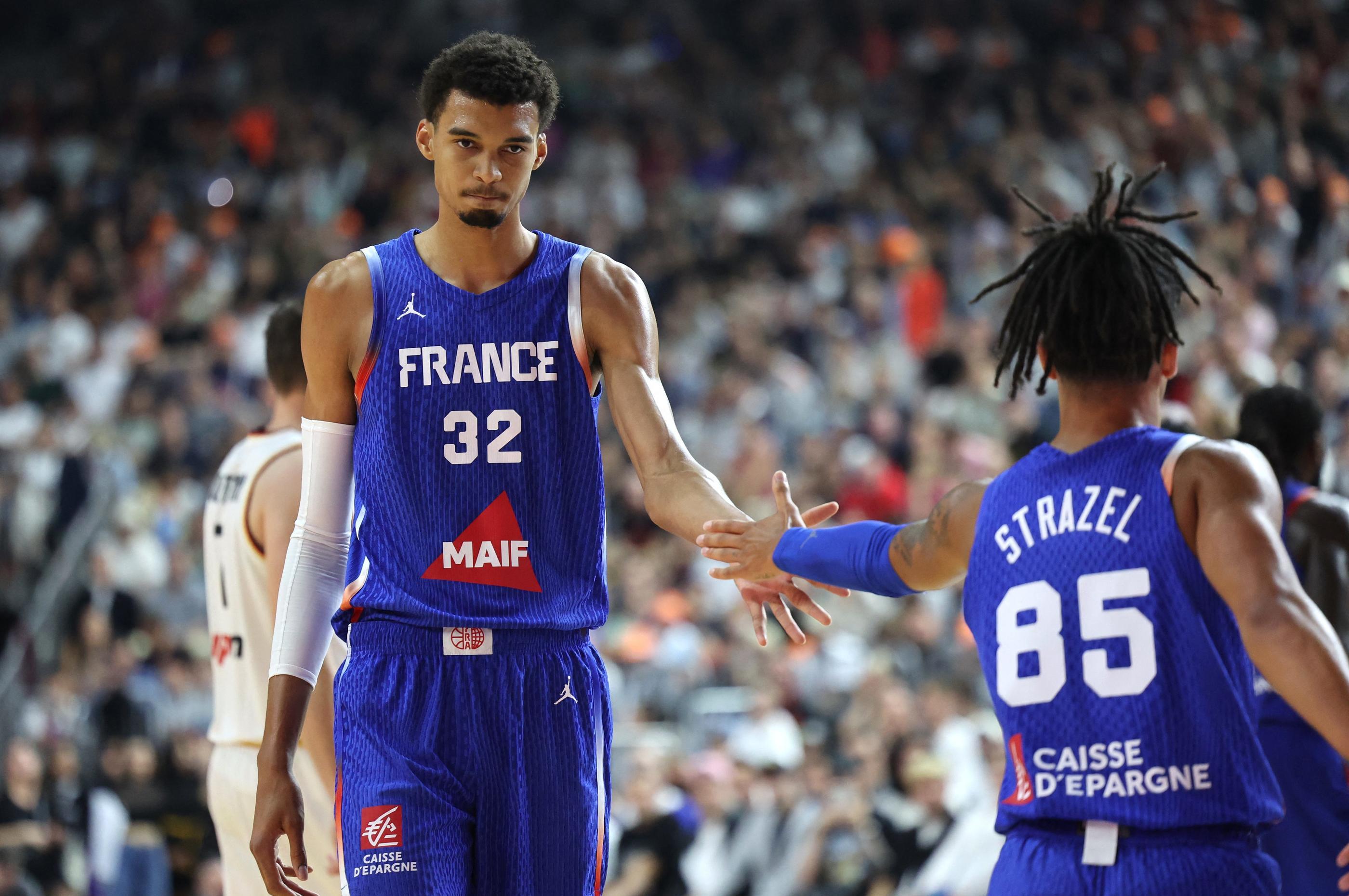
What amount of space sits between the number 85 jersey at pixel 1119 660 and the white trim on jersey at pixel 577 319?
4.07 feet

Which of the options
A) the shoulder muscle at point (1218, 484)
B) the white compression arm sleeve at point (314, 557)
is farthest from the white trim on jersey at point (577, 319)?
the shoulder muscle at point (1218, 484)

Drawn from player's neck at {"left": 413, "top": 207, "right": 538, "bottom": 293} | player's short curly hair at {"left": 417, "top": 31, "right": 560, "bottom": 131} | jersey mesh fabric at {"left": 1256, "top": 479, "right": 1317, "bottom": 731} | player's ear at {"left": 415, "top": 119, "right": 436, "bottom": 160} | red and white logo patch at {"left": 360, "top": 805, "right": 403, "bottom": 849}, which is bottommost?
red and white logo patch at {"left": 360, "top": 805, "right": 403, "bottom": 849}

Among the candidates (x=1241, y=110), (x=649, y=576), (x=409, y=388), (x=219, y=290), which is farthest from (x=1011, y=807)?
(x=219, y=290)

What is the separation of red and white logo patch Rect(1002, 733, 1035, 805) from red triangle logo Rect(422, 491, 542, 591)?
123 centimetres

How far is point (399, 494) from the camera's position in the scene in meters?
3.89

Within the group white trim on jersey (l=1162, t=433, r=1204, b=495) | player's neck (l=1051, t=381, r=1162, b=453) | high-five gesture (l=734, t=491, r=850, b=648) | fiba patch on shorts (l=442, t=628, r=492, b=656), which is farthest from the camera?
high-five gesture (l=734, t=491, r=850, b=648)

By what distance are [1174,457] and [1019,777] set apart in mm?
742

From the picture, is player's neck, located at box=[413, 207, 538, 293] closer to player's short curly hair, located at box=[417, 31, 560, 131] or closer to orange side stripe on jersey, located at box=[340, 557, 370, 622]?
player's short curly hair, located at box=[417, 31, 560, 131]

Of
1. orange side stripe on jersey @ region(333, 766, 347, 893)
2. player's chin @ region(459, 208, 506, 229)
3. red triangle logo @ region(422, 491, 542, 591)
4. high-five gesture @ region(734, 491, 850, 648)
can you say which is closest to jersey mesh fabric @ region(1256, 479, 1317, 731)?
high-five gesture @ region(734, 491, 850, 648)

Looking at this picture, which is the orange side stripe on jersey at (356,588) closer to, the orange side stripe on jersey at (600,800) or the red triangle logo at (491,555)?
the red triangle logo at (491,555)

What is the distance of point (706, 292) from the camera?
1656 centimetres

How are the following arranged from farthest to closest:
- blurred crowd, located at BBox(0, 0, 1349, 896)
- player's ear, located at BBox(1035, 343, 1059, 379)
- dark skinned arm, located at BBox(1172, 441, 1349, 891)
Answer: blurred crowd, located at BBox(0, 0, 1349, 896), player's ear, located at BBox(1035, 343, 1059, 379), dark skinned arm, located at BBox(1172, 441, 1349, 891)

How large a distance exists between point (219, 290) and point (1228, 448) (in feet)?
50.1

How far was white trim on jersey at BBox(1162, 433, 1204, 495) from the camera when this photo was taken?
123 inches
